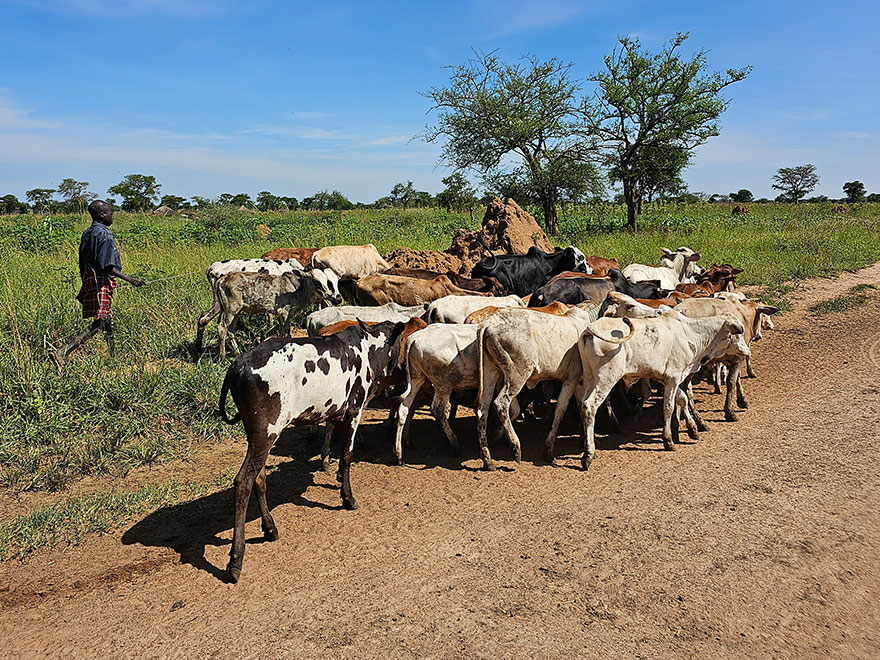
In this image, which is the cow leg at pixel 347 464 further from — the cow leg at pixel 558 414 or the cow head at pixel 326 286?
the cow head at pixel 326 286

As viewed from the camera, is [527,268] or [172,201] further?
[172,201]

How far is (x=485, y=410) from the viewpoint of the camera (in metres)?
6.81

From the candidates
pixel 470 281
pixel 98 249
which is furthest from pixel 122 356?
pixel 470 281

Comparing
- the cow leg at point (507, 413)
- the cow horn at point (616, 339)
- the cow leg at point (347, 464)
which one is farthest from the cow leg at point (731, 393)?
the cow leg at point (347, 464)

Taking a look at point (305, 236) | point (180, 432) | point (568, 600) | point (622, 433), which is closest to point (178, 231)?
point (305, 236)

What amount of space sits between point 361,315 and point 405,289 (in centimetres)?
225

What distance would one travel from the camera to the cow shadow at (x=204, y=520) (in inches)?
206

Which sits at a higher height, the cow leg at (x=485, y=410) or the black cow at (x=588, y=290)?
the black cow at (x=588, y=290)

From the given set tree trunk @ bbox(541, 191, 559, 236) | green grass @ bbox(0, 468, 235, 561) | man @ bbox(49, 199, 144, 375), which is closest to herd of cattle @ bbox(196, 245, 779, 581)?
green grass @ bbox(0, 468, 235, 561)

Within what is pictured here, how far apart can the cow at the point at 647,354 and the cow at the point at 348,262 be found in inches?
253

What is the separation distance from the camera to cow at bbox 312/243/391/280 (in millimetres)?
12602

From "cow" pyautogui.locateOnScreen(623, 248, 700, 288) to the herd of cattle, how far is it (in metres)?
1.65

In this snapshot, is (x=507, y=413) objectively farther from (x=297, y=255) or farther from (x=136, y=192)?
(x=136, y=192)

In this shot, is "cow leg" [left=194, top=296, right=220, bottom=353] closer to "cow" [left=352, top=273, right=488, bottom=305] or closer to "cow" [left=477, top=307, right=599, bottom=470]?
"cow" [left=352, top=273, right=488, bottom=305]
